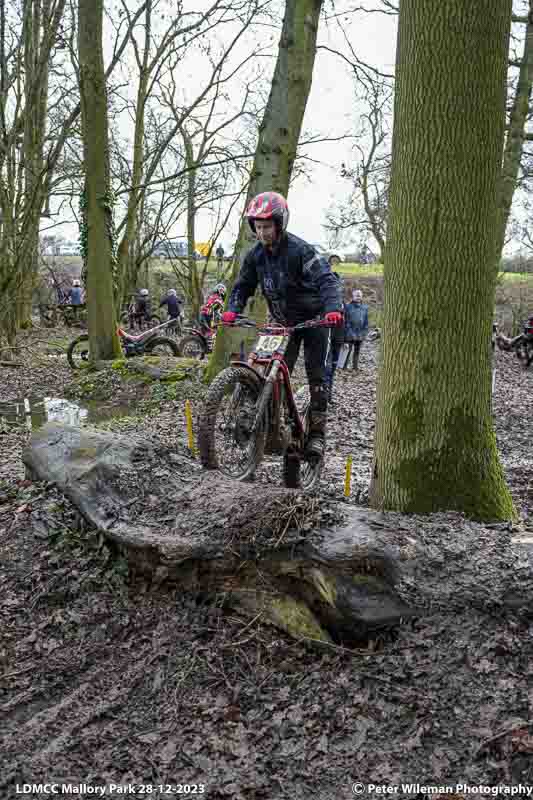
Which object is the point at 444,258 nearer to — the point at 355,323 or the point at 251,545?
the point at 251,545

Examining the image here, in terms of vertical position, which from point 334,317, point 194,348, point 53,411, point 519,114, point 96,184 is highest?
point 519,114

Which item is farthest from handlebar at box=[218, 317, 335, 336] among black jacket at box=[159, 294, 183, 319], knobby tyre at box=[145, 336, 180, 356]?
black jacket at box=[159, 294, 183, 319]

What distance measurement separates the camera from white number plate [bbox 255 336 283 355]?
183 inches

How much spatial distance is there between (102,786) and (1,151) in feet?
41.5

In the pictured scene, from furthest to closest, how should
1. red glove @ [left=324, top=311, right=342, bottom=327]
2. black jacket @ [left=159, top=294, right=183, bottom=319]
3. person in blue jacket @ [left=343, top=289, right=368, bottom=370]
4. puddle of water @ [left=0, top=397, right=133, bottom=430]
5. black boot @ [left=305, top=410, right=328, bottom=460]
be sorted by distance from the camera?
black jacket @ [left=159, top=294, right=183, bottom=319], person in blue jacket @ [left=343, top=289, right=368, bottom=370], puddle of water @ [left=0, top=397, right=133, bottom=430], black boot @ [left=305, top=410, right=328, bottom=460], red glove @ [left=324, top=311, right=342, bottom=327]

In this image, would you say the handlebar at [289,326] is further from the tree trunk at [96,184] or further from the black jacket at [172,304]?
the black jacket at [172,304]

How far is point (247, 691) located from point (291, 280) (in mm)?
2990

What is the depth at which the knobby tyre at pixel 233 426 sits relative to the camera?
14.2 ft

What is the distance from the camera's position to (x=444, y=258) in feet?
10.9

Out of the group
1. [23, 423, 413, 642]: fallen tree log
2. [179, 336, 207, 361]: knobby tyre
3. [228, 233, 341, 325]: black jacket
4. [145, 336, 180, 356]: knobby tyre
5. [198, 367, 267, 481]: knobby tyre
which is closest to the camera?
[23, 423, 413, 642]: fallen tree log

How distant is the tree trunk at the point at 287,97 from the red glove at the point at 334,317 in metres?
5.61

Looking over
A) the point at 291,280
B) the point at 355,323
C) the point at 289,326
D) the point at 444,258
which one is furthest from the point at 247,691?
the point at 355,323

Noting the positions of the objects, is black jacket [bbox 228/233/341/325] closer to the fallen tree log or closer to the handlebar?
the handlebar

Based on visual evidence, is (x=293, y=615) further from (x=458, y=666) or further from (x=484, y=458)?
(x=484, y=458)
